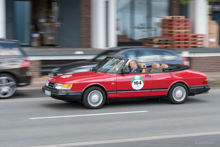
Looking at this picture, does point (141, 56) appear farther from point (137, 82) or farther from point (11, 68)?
point (11, 68)

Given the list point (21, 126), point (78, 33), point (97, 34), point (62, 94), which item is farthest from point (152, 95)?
point (78, 33)

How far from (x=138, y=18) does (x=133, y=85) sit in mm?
11829

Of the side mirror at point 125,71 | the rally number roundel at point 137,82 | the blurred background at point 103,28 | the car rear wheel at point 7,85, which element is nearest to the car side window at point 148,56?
the rally number roundel at point 137,82

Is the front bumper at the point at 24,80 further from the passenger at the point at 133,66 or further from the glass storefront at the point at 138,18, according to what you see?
the glass storefront at the point at 138,18

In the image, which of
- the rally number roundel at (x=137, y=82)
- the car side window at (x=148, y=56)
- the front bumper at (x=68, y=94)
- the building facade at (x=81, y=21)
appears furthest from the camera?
the building facade at (x=81, y=21)

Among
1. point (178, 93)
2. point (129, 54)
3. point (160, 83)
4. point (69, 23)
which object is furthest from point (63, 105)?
point (69, 23)

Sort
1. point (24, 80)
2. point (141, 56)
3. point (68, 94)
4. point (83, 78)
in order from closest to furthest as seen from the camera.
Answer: point (68, 94), point (83, 78), point (24, 80), point (141, 56)

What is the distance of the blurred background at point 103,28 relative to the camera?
16.6 metres

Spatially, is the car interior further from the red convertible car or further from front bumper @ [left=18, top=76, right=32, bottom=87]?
front bumper @ [left=18, top=76, right=32, bottom=87]

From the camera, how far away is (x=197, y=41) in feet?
59.2

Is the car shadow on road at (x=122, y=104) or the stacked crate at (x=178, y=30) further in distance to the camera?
the stacked crate at (x=178, y=30)

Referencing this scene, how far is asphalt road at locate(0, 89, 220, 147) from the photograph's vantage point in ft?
21.1

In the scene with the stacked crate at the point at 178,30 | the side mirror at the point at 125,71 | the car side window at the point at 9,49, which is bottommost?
the side mirror at the point at 125,71

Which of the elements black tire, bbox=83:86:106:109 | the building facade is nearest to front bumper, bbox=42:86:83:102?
black tire, bbox=83:86:106:109
